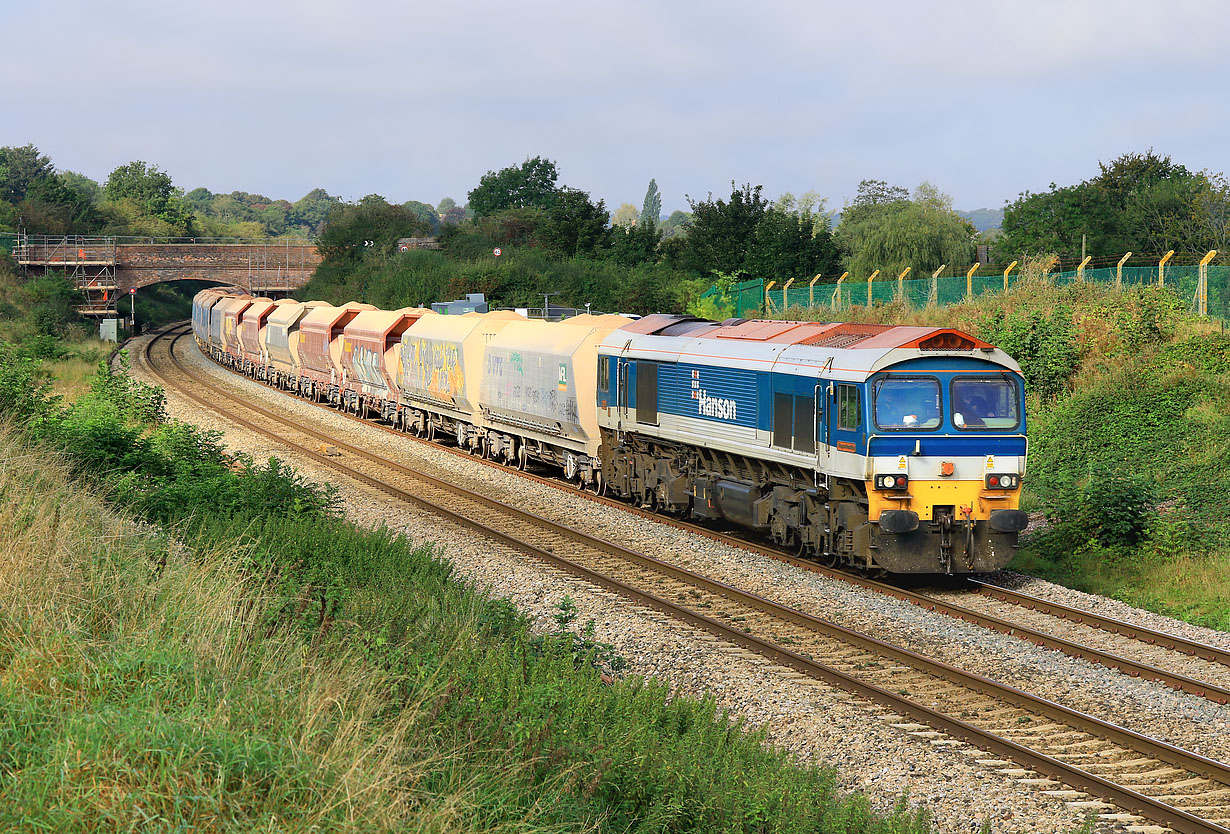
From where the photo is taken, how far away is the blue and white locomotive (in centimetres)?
1506

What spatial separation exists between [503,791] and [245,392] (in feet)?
143

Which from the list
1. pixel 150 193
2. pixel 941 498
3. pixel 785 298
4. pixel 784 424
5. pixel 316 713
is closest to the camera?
pixel 316 713

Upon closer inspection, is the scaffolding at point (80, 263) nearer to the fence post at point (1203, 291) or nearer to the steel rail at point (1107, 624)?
the fence post at point (1203, 291)

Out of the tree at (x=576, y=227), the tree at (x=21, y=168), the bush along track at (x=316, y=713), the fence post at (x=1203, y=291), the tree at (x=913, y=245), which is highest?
the tree at (x=21, y=168)

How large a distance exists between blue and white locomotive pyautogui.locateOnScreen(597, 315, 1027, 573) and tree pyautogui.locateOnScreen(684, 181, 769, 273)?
129ft

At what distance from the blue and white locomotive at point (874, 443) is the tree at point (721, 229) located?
1553 inches

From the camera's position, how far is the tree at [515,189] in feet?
400

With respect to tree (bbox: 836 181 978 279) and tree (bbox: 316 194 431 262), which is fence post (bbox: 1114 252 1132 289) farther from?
tree (bbox: 316 194 431 262)

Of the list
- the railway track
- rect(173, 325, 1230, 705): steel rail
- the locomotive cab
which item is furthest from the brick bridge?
the locomotive cab

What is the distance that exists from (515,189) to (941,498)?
112 m

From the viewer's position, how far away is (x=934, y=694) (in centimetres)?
1123

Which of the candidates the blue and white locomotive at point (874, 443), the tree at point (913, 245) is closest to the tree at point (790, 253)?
the tree at point (913, 245)

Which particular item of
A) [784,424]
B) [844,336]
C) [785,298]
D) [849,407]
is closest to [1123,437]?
[844,336]

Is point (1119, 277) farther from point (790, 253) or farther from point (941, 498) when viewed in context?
point (790, 253)
